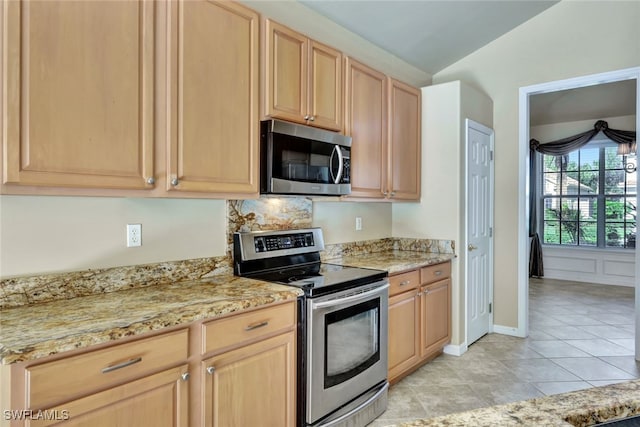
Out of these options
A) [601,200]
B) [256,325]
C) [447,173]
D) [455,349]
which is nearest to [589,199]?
[601,200]

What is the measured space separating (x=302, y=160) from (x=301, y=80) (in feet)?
1.62

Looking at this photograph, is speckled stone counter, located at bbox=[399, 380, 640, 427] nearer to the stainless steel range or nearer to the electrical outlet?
the stainless steel range

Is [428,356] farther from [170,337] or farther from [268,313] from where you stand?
[170,337]

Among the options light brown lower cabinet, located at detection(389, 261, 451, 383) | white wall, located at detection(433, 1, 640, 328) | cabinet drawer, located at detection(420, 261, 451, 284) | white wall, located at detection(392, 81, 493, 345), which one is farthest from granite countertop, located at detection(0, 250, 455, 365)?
white wall, located at detection(433, 1, 640, 328)

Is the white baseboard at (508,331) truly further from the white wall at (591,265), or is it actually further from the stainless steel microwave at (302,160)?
the white wall at (591,265)

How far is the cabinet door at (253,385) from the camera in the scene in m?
1.64

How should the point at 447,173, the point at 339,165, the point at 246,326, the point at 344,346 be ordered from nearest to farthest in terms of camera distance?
the point at 246,326 → the point at 344,346 → the point at 339,165 → the point at 447,173

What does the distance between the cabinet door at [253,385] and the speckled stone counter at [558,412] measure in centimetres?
114

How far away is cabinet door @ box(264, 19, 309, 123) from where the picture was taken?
219 centimetres

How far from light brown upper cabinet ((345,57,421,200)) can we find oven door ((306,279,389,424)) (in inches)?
33.7

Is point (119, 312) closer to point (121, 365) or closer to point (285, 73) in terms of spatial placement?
point (121, 365)

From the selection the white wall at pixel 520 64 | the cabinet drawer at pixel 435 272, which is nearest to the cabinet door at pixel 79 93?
the cabinet drawer at pixel 435 272

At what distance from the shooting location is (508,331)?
4020mm

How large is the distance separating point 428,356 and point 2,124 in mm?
3065
